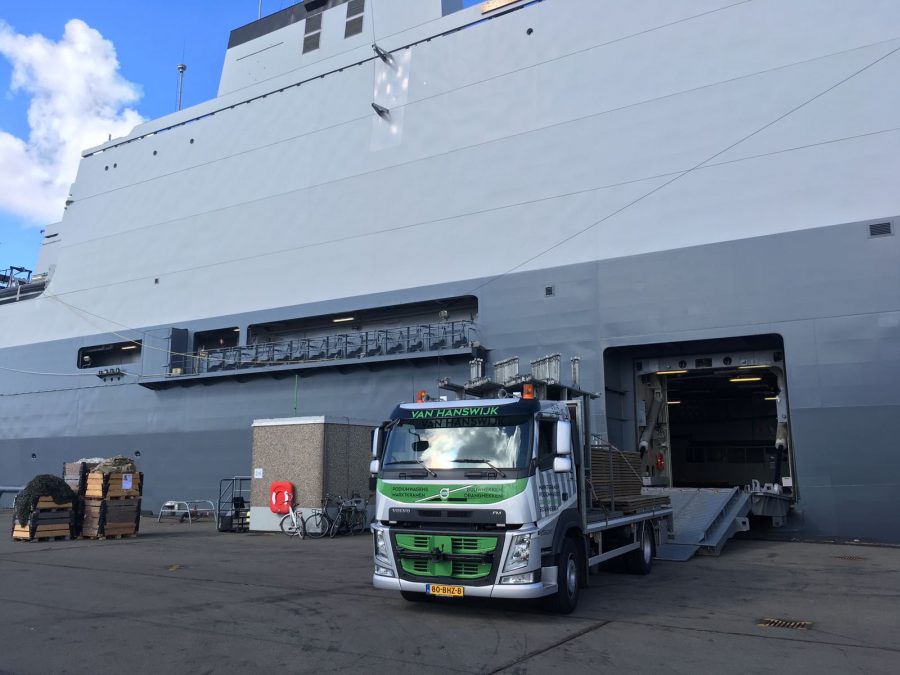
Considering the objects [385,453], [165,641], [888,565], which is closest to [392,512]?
[385,453]

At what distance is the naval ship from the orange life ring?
3365 mm

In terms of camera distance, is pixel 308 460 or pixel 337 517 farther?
pixel 308 460

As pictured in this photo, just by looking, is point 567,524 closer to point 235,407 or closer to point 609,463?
point 609,463

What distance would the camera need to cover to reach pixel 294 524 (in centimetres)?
1507

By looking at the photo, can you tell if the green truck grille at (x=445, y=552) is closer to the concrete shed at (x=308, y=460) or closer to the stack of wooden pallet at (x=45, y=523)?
the concrete shed at (x=308, y=460)

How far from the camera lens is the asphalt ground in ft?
16.9

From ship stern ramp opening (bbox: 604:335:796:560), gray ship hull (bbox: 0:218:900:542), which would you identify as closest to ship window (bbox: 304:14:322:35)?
gray ship hull (bbox: 0:218:900:542)

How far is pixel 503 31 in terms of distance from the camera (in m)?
17.5

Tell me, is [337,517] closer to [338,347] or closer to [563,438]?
[338,347]

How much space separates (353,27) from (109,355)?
1416 centimetres

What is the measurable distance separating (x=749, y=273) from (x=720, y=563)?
589 centimetres

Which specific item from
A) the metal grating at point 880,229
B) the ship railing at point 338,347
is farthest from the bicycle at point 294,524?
the metal grating at point 880,229

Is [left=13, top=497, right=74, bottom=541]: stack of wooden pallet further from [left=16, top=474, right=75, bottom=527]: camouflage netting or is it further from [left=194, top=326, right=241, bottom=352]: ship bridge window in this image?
[left=194, top=326, right=241, bottom=352]: ship bridge window

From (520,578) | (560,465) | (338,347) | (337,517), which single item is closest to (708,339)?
(560,465)
